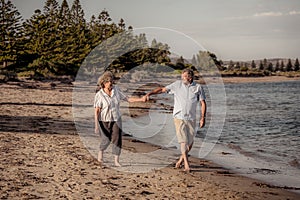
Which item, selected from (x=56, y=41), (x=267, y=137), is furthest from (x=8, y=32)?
(x=267, y=137)

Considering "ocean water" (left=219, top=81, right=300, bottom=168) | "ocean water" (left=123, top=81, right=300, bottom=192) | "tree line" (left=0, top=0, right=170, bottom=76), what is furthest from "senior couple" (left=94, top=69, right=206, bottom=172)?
"tree line" (left=0, top=0, right=170, bottom=76)

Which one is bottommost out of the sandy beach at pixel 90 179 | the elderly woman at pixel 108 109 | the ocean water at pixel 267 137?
the ocean water at pixel 267 137

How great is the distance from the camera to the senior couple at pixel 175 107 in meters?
8.12

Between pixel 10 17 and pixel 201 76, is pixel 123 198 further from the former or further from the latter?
pixel 201 76

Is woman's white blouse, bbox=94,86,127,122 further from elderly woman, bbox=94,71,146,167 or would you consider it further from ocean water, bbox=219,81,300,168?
ocean water, bbox=219,81,300,168

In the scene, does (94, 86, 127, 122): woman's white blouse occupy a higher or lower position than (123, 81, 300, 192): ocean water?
higher

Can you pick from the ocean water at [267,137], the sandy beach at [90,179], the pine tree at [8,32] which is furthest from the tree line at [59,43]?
the sandy beach at [90,179]

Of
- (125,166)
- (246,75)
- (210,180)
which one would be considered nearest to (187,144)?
(210,180)

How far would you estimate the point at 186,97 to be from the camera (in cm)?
810

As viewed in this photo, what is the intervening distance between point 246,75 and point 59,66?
256 feet

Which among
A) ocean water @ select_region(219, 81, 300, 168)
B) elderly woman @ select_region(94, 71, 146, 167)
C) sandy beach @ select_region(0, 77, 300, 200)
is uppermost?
elderly woman @ select_region(94, 71, 146, 167)

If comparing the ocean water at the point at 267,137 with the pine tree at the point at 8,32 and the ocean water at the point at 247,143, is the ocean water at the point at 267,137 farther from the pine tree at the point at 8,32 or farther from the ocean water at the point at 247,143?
the pine tree at the point at 8,32

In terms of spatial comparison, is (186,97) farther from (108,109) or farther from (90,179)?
(90,179)

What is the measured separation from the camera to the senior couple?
812cm
